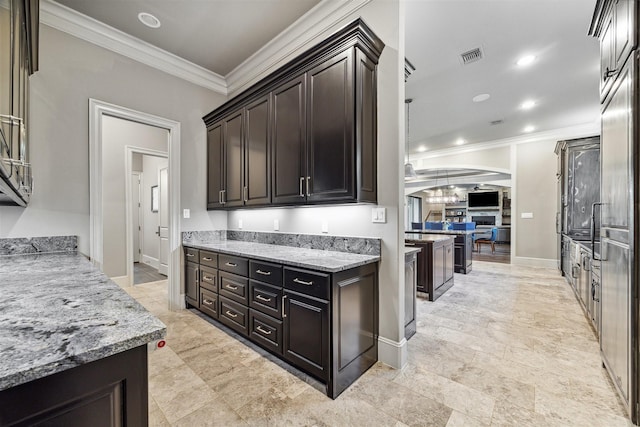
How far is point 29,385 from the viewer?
1.85ft

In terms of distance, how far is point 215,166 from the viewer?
3480 millimetres

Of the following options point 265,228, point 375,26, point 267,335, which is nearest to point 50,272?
point 267,335

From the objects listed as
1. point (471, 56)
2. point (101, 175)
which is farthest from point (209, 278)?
point (471, 56)

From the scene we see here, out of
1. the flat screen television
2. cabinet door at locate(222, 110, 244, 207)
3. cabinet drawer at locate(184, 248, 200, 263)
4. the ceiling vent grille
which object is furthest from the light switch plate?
the flat screen television

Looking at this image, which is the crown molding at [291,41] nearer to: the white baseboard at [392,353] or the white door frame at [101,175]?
the white door frame at [101,175]

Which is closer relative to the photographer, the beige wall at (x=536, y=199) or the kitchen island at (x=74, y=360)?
the kitchen island at (x=74, y=360)

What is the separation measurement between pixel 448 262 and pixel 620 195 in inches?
114

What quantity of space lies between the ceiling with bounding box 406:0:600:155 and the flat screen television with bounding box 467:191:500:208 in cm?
810

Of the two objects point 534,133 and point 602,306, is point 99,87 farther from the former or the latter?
point 534,133

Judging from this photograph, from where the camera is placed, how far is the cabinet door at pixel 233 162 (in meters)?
3.07

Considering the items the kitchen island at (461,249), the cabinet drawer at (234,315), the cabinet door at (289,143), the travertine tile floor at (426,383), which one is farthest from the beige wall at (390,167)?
the kitchen island at (461,249)

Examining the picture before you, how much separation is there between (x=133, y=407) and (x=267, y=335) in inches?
63.1

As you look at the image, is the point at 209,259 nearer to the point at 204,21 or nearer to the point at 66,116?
the point at 66,116

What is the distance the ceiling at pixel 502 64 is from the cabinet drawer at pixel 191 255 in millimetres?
3368
